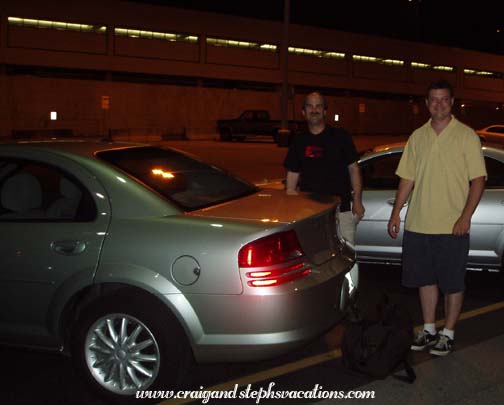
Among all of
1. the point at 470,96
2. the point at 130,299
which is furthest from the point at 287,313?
the point at 470,96

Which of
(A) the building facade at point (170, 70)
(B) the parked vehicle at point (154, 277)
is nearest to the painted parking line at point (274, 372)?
(B) the parked vehicle at point (154, 277)

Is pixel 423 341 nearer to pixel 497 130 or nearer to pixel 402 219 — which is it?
pixel 402 219

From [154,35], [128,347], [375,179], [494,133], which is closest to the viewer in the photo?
[128,347]

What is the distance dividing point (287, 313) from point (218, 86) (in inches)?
1874

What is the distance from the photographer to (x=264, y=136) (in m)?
39.5

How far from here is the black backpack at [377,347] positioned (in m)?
4.21

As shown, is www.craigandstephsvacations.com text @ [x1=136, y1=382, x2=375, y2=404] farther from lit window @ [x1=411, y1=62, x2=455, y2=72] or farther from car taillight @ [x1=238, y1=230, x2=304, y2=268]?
lit window @ [x1=411, y1=62, x2=455, y2=72]

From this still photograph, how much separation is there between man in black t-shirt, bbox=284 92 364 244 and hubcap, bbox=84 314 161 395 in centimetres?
206

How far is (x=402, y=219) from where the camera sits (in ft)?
22.9

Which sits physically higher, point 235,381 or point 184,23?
point 184,23

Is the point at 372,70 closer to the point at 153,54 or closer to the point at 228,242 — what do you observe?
the point at 153,54

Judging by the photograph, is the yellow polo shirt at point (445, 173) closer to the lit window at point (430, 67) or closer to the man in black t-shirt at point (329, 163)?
the man in black t-shirt at point (329, 163)

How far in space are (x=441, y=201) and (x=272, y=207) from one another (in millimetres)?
1202

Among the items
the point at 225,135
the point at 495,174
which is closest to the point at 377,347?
the point at 495,174
